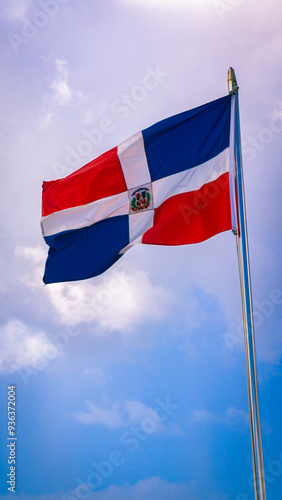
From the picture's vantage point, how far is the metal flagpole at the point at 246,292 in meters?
6.90

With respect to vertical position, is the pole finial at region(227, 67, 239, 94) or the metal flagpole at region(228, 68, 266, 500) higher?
the pole finial at region(227, 67, 239, 94)

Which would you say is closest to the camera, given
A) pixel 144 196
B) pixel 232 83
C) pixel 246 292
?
pixel 246 292

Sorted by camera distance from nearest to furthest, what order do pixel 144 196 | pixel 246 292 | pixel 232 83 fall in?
pixel 246 292 → pixel 232 83 → pixel 144 196

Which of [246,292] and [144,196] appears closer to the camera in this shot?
[246,292]

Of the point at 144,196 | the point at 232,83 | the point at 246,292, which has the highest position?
the point at 232,83

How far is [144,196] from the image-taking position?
10.1m

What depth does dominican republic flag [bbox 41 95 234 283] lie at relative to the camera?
30.3 feet

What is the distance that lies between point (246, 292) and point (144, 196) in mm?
3393

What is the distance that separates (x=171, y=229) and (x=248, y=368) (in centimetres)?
314

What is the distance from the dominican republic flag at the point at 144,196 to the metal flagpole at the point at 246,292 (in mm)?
354

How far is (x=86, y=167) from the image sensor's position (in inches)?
429

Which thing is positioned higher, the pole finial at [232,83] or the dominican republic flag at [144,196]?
the pole finial at [232,83]

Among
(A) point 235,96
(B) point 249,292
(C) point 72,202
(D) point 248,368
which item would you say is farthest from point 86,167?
(D) point 248,368

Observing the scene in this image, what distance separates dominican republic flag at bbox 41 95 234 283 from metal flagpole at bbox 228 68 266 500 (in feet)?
1.16
